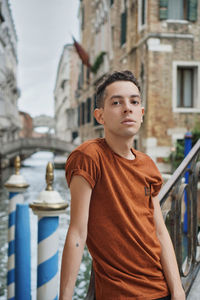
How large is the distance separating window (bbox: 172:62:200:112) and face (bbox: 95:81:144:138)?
1038 cm

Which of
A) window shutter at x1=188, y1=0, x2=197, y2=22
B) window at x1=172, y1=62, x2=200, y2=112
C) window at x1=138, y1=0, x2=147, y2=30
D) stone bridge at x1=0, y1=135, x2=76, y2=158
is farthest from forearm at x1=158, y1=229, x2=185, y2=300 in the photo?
stone bridge at x1=0, y1=135, x2=76, y2=158

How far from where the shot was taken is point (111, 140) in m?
1.29

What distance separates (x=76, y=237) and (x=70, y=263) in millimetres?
81

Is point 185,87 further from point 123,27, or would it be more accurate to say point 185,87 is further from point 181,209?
point 181,209

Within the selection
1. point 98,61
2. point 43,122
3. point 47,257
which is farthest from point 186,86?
point 43,122

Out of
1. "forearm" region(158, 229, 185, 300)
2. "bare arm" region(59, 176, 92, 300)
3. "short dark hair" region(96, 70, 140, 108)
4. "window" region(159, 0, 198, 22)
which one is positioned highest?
"window" region(159, 0, 198, 22)

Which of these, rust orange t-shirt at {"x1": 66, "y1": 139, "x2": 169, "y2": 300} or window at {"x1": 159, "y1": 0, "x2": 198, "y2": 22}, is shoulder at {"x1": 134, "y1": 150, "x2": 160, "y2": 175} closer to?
rust orange t-shirt at {"x1": 66, "y1": 139, "x2": 169, "y2": 300}

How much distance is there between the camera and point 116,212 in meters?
1.20

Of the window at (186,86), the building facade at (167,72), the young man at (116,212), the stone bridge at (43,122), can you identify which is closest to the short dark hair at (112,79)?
the young man at (116,212)

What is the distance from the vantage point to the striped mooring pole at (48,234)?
2627 millimetres

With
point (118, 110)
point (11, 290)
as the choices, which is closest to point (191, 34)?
point (11, 290)

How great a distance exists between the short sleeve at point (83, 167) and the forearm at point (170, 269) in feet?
1.25

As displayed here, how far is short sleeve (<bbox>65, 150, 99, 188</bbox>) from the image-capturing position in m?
1.17

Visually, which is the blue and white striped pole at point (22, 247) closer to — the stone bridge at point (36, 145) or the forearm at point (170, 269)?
the forearm at point (170, 269)
